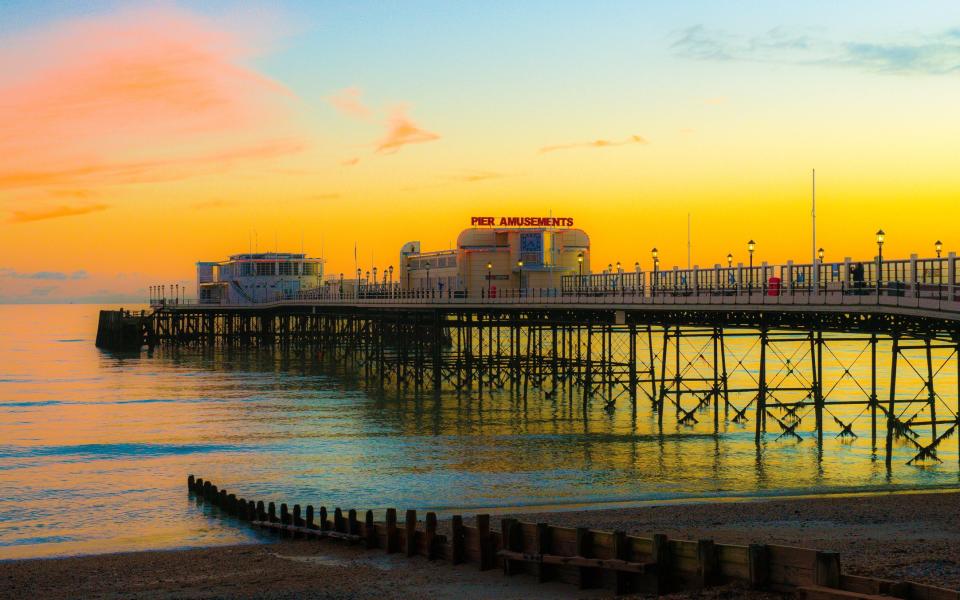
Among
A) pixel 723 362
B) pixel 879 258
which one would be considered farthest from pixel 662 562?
pixel 723 362

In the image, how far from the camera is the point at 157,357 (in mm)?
108688

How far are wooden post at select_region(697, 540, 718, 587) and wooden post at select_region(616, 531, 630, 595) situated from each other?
148 centimetres

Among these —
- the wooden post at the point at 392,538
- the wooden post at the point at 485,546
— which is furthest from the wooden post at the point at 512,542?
the wooden post at the point at 392,538

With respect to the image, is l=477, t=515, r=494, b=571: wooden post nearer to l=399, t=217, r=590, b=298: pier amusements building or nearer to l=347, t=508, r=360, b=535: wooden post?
l=347, t=508, r=360, b=535: wooden post

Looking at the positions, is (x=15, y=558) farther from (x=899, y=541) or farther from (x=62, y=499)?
(x=899, y=541)

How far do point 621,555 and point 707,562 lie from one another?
1671 millimetres

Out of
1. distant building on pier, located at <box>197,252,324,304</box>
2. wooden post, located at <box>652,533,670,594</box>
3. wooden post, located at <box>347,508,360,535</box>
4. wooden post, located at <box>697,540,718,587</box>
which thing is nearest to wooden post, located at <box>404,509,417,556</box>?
wooden post, located at <box>347,508,360,535</box>

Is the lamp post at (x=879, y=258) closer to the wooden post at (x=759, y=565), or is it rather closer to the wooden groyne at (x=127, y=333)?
the wooden post at (x=759, y=565)

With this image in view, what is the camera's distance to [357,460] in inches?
1545

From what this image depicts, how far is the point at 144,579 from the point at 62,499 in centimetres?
1189

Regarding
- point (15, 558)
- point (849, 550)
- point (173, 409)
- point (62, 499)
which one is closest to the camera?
point (849, 550)

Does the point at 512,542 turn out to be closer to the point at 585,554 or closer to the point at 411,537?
the point at 585,554

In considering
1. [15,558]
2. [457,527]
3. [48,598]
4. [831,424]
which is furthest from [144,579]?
[831,424]

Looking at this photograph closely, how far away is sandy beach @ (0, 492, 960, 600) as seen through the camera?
18.9 m
